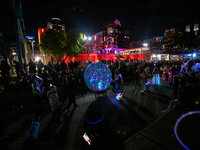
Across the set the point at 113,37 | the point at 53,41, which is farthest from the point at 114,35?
the point at 53,41

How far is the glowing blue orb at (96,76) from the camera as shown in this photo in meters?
5.73

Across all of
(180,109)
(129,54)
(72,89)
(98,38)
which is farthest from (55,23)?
(180,109)

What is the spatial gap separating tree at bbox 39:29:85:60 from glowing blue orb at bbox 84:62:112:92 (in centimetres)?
1875

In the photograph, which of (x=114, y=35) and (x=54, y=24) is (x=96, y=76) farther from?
(x=114, y=35)

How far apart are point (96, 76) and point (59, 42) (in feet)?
65.1

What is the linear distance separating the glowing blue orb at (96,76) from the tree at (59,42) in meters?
18.8

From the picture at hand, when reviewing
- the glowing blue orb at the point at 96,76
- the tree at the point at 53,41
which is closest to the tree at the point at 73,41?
the tree at the point at 53,41

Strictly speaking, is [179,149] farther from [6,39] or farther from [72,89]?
[6,39]

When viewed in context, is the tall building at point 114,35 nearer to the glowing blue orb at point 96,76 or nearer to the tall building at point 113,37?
the tall building at point 113,37

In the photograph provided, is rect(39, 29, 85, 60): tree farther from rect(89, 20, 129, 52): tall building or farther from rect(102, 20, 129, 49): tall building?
rect(102, 20, 129, 49): tall building

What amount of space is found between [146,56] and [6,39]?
34693mm

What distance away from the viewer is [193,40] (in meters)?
34.5

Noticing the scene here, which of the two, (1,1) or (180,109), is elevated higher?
(1,1)

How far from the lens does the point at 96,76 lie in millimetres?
5758
